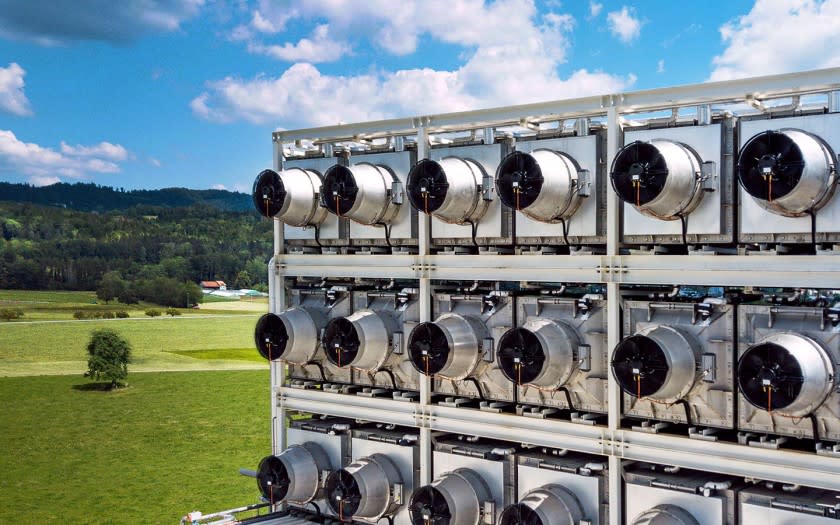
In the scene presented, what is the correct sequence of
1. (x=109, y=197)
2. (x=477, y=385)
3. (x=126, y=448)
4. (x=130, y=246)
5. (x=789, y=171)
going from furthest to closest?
(x=109, y=197), (x=130, y=246), (x=126, y=448), (x=477, y=385), (x=789, y=171)

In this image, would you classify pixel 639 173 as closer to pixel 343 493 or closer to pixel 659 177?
pixel 659 177

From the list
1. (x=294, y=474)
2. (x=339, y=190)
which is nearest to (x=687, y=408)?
(x=339, y=190)

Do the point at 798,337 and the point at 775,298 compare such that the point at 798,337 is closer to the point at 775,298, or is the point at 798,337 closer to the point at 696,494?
the point at 775,298

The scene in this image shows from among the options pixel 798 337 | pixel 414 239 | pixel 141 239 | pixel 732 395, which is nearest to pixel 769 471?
pixel 732 395

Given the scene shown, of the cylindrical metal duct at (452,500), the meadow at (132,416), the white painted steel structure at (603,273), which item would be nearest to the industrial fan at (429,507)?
the cylindrical metal duct at (452,500)

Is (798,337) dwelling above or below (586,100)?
below

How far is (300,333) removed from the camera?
346 inches

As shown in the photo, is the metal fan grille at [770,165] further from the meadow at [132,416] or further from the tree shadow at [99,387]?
the tree shadow at [99,387]

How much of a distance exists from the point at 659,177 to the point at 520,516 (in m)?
2.87

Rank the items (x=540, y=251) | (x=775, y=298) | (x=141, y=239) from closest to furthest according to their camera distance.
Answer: (x=775, y=298) < (x=540, y=251) < (x=141, y=239)

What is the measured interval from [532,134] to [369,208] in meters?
1.69

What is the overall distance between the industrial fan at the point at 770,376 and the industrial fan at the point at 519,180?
2042 mm

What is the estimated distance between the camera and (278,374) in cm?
957

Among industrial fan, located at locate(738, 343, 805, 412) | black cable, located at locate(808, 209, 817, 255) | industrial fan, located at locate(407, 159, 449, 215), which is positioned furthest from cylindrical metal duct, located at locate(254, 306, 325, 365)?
black cable, located at locate(808, 209, 817, 255)
